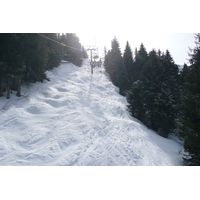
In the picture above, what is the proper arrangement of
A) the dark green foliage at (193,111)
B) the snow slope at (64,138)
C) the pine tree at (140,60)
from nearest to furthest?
the snow slope at (64,138) → the dark green foliage at (193,111) → the pine tree at (140,60)

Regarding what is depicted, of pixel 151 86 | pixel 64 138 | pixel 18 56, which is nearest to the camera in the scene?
pixel 64 138

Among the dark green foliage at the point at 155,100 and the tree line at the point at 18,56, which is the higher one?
the tree line at the point at 18,56

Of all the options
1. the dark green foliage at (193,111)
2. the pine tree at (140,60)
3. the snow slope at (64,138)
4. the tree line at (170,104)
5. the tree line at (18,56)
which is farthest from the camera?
the pine tree at (140,60)

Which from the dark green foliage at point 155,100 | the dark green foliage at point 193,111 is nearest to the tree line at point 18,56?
the dark green foliage at point 193,111

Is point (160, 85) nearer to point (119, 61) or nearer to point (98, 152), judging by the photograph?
point (98, 152)

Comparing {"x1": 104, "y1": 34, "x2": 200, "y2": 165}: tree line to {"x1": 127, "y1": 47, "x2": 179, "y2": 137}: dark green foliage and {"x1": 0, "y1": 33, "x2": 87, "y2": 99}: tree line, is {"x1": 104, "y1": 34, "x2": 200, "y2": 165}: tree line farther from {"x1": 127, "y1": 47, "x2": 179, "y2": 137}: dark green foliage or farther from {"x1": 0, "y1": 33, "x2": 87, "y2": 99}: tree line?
{"x1": 0, "y1": 33, "x2": 87, "y2": 99}: tree line

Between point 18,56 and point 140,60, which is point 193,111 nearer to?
point 18,56

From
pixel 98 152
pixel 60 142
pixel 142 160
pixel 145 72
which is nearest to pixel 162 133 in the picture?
pixel 145 72

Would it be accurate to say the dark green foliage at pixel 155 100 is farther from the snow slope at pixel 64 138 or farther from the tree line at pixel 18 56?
the tree line at pixel 18 56

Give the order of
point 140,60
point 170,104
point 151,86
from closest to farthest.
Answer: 1. point 170,104
2. point 151,86
3. point 140,60

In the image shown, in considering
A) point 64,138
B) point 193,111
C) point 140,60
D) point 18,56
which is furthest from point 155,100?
point 140,60

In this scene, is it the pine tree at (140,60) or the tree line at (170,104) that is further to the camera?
the pine tree at (140,60)

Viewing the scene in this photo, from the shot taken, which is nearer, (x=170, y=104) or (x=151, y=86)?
(x=170, y=104)

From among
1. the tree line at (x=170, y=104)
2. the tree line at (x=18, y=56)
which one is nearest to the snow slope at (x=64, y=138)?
the tree line at (x=18, y=56)
